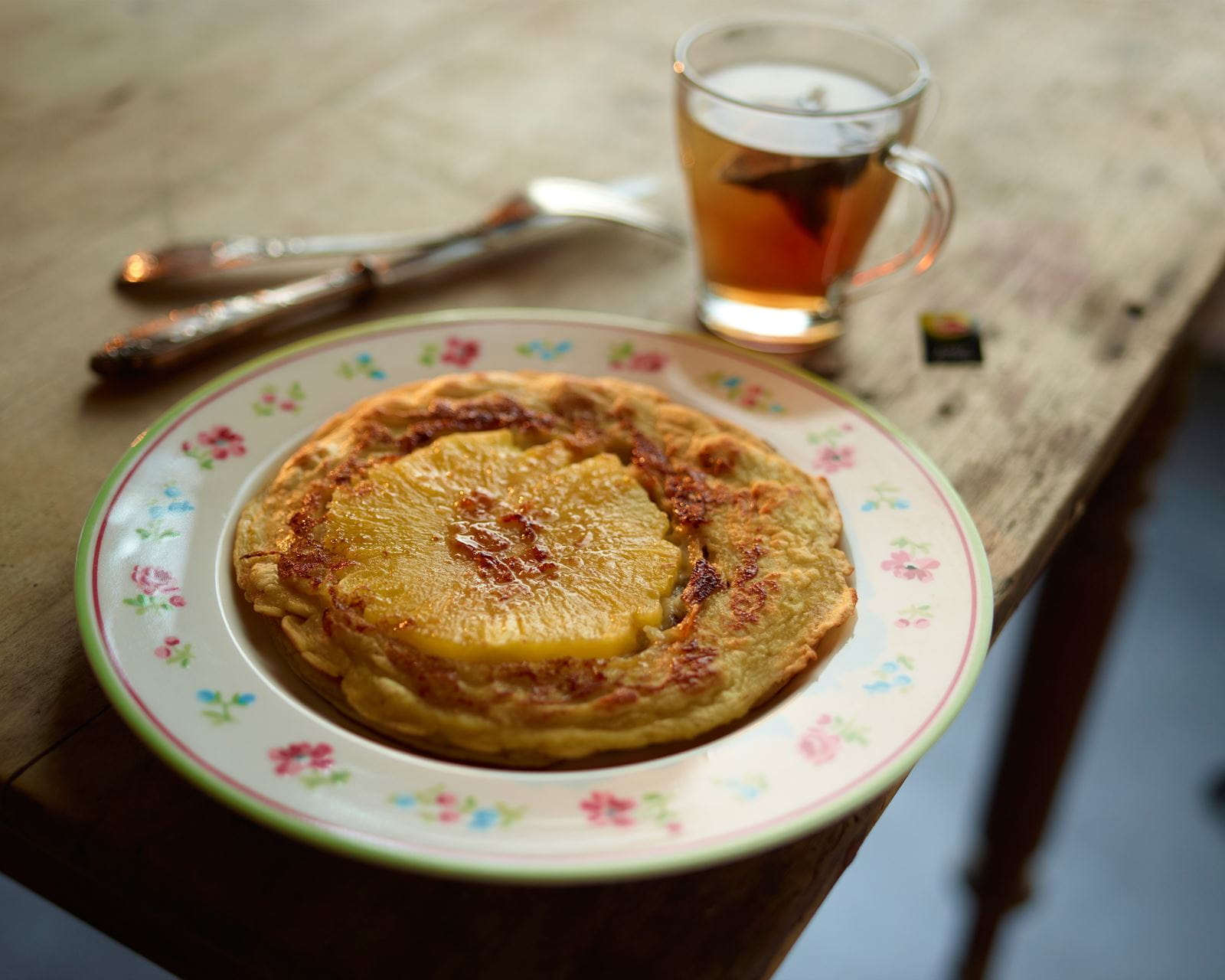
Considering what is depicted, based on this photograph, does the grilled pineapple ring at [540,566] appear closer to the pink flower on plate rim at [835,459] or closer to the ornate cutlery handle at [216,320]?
the pink flower on plate rim at [835,459]

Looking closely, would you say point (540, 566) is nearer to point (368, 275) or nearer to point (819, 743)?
point (819, 743)

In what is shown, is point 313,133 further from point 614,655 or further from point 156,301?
Answer: point 614,655

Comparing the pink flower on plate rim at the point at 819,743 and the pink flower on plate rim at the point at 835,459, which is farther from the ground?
the pink flower on plate rim at the point at 819,743

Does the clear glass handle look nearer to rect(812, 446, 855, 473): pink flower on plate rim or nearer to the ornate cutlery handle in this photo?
rect(812, 446, 855, 473): pink flower on plate rim

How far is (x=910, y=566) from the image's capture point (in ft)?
3.64

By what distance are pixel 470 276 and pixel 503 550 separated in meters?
0.79

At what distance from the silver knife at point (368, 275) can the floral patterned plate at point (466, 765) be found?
24 centimetres

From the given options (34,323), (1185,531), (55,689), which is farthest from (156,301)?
(1185,531)

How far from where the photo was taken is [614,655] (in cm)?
100

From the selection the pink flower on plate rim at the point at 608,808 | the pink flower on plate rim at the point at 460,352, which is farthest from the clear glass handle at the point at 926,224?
the pink flower on plate rim at the point at 608,808

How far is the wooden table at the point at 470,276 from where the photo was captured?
2.94ft

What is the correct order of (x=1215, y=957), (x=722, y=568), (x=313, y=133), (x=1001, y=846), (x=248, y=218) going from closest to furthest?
(x=722, y=568), (x=248, y=218), (x=313, y=133), (x=1001, y=846), (x=1215, y=957)

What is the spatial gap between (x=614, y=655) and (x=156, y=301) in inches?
39.9

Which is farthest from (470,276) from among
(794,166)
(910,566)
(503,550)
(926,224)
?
(910,566)
